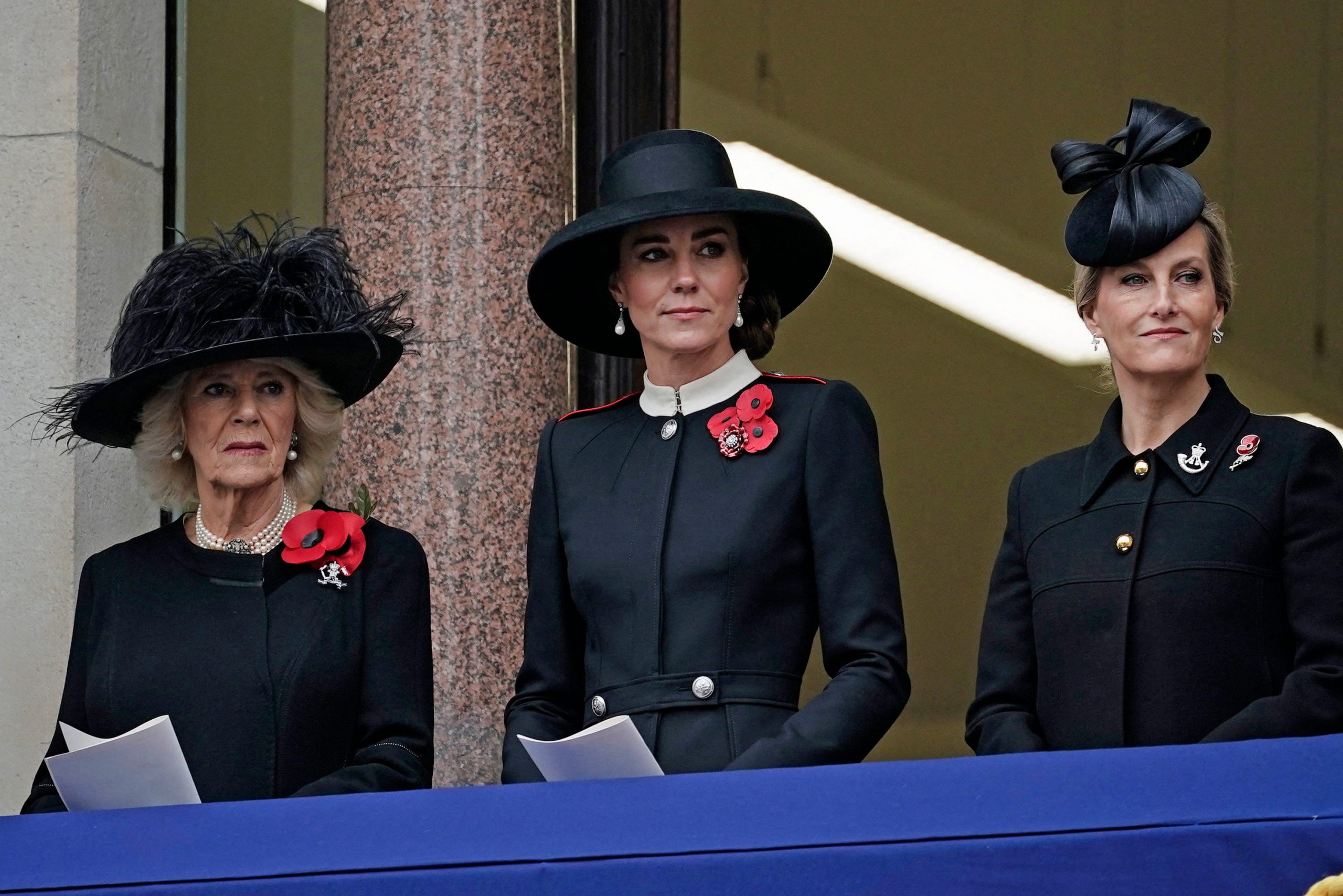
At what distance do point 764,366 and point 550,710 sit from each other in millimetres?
5961

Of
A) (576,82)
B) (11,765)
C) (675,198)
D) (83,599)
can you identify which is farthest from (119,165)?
(675,198)

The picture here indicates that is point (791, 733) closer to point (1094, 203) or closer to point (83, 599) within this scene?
point (1094, 203)

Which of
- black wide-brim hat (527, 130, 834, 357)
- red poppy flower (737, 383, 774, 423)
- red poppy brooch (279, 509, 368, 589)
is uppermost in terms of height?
black wide-brim hat (527, 130, 834, 357)

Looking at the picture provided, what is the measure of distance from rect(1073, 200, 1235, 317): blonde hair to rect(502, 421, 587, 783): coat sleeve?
935mm

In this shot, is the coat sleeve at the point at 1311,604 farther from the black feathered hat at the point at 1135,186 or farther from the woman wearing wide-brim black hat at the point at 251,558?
the woman wearing wide-brim black hat at the point at 251,558

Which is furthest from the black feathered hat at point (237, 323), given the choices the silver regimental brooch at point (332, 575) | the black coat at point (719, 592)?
the black coat at point (719, 592)

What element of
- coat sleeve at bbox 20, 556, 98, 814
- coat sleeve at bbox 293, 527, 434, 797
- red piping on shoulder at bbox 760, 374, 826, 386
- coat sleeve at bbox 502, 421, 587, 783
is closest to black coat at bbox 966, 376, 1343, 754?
red piping on shoulder at bbox 760, 374, 826, 386

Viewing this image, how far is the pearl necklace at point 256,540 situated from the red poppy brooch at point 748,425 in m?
0.77

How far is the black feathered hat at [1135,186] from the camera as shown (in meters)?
2.96

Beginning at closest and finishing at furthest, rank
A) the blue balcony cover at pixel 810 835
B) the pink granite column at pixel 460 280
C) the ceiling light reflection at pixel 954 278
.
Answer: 1. the blue balcony cover at pixel 810 835
2. the pink granite column at pixel 460 280
3. the ceiling light reflection at pixel 954 278

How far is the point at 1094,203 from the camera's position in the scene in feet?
10.00

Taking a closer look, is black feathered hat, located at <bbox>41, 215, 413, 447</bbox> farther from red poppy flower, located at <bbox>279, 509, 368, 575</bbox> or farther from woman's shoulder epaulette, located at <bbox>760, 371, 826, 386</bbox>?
woman's shoulder epaulette, located at <bbox>760, 371, 826, 386</bbox>

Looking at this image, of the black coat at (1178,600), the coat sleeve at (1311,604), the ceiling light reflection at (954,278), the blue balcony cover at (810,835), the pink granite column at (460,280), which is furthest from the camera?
the ceiling light reflection at (954,278)

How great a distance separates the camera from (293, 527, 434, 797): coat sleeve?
3025 mm
